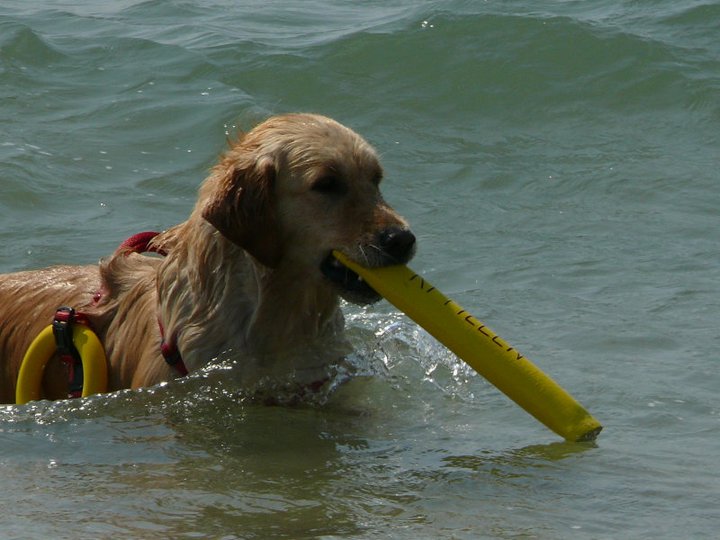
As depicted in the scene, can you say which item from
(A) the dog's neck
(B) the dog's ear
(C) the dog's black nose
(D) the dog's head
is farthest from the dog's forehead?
(A) the dog's neck

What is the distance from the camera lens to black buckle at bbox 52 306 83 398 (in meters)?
6.13

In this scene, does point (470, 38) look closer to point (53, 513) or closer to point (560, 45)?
point (560, 45)

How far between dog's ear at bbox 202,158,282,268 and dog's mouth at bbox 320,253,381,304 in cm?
23

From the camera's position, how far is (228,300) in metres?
5.95

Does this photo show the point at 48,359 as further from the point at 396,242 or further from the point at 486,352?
the point at 486,352

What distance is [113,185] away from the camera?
411 inches

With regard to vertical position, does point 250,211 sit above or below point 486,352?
above

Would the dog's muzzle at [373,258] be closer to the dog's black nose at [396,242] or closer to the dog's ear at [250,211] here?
the dog's black nose at [396,242]

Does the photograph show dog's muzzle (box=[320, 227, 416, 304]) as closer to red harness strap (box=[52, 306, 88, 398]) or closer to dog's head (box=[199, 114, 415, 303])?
dog's head (box=[199, 114, 415, 303])

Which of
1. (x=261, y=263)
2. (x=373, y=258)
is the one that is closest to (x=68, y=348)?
(x=261, y=263)

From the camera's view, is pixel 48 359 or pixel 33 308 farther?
pixel 33 308

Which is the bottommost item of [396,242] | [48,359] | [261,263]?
[48,359]

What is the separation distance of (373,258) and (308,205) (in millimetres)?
401

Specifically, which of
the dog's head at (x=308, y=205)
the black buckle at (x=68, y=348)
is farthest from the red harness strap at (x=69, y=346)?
the dog's head at (x=308, y=205)
